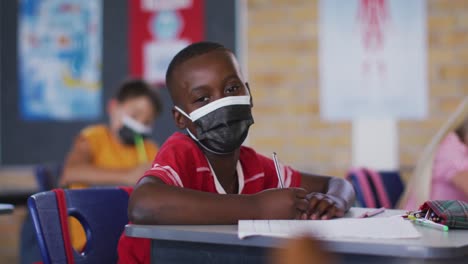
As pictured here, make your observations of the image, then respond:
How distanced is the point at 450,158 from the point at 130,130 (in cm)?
181

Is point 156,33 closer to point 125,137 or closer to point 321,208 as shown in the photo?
point 125,137

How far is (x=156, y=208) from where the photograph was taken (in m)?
1.32

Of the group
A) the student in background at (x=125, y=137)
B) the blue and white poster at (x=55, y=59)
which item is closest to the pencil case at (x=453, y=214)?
the student in background at (x=125, y=137)

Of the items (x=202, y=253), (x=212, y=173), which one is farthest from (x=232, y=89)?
(x=202, y=253)

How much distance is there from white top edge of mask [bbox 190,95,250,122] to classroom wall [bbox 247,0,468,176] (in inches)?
102

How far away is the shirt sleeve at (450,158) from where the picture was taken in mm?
Answer: 2430

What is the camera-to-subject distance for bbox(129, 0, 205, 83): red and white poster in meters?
4.56

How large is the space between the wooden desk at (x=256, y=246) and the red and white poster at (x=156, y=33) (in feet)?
11.0

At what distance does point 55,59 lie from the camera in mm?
4789

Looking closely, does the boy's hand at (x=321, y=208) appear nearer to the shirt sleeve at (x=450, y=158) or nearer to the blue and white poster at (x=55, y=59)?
the shirt sleeve at (x=450, y=158)

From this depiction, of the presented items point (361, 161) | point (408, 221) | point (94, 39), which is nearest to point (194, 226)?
point (408, 221)

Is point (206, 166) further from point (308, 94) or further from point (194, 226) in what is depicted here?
point (308, 94)

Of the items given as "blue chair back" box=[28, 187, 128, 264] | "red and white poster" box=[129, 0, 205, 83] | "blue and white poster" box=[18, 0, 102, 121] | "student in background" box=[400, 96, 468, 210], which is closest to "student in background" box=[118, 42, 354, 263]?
"blue chair back" box=[28, 187, 128, 264]

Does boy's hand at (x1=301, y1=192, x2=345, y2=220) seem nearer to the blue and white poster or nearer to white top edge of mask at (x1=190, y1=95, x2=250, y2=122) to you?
white top edge of mask at (x1=190, y1=95, x2=250, y2=122)
